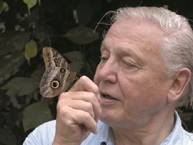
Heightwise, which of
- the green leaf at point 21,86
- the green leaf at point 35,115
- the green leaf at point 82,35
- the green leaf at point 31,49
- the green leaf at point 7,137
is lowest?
the green leaf at point 7,137

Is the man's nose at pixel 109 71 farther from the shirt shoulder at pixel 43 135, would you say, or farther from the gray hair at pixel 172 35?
the shirt shoulder at pixel 43 135

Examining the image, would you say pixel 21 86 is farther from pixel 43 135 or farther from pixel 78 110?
pixel 78 110

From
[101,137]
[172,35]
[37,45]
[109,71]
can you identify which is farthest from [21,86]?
[172,35]

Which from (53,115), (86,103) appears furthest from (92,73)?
(86,103)

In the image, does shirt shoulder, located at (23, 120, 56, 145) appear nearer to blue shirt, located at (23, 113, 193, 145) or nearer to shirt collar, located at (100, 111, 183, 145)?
blue shirt, located at (23, 113, 193, 145)

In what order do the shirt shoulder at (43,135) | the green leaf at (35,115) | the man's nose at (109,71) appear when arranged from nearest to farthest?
the man's nose at (109,71), the shirt shoulder at (43,135), the green leaf at (35,115)

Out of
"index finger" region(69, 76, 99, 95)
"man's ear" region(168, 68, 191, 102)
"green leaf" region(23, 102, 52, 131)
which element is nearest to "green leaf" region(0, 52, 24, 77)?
"green leaf" region(23, 102, 52, 131)

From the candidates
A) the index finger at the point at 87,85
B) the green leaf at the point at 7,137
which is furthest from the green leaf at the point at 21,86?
the index finger at the point at 87,85
